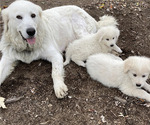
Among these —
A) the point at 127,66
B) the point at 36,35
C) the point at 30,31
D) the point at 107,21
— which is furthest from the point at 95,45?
the point at 107,21

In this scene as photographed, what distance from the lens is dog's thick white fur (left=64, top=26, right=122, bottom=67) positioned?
13.5 feet

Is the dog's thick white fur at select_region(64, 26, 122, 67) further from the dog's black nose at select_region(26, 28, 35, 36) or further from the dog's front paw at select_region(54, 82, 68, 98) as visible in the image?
the dog's black nose at select_region(26, 28, 35, 36)

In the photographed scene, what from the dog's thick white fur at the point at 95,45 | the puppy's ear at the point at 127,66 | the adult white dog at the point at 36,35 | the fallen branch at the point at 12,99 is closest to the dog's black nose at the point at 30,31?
the adult white dog at the point at 36,35

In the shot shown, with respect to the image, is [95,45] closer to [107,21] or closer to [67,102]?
[67,102]

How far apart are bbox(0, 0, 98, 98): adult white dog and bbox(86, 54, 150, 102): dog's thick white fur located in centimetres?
68

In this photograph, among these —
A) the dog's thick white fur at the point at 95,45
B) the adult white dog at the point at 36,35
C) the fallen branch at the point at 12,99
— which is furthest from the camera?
the dog's thick white fur at the point at 95,45

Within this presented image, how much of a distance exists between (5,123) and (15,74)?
1.19m

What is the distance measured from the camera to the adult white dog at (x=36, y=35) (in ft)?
12.0

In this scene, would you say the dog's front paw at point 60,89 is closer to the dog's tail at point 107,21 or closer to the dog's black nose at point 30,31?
the dog's black nose at point 30,31

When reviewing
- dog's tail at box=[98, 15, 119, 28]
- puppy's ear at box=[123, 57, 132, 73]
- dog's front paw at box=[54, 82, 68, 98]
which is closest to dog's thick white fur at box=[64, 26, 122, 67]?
dog's front paw at box=[54, 82, 68, 98]

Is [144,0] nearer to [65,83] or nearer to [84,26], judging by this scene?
[84,26]

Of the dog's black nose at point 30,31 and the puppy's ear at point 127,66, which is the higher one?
the dog's black nose at point 30,31

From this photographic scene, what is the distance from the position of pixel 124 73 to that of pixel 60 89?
1.16 m

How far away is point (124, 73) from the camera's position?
3477 mm
